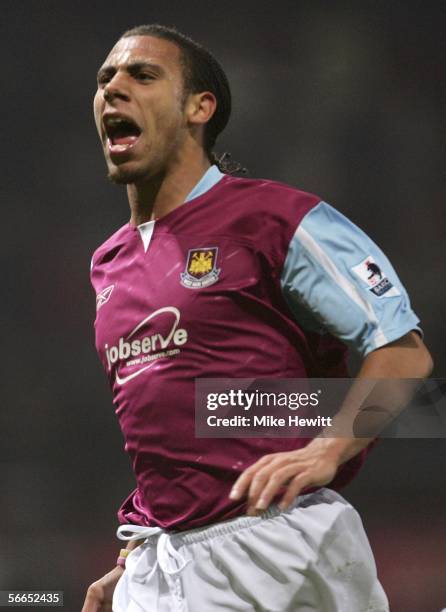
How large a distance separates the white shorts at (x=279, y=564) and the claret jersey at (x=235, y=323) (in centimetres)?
3

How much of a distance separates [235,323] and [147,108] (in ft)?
1.20

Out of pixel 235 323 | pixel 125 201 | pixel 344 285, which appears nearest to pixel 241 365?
pixel 235 323

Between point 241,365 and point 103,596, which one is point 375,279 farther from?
point 103,596

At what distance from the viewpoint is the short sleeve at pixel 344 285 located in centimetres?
109

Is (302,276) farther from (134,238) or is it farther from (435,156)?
(435,156)

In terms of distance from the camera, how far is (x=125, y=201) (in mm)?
1926

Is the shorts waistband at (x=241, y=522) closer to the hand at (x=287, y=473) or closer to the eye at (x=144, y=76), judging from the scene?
the hand at (x=287, y=473)

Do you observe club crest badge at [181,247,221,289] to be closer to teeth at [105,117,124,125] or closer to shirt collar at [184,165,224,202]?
shirt collar at [184,165,224,202]

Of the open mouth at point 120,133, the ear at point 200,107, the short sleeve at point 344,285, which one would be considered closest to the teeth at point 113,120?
the open mouth at point 120,133

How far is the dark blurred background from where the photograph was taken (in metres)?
1.71

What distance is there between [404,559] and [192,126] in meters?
0.88

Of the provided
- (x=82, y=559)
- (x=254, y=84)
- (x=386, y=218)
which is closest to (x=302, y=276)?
(x=386, y=218)

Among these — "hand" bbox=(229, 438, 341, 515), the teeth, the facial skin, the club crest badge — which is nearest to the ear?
the facial skin

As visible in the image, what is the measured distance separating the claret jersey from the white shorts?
3 cm
